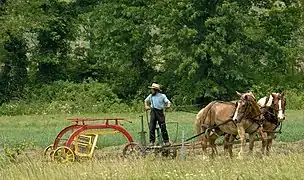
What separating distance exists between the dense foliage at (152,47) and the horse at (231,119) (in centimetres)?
1697

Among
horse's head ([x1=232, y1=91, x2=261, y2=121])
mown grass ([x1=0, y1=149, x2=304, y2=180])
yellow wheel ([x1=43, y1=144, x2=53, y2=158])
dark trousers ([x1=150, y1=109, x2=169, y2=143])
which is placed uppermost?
horse's head ([x1=232, y1=91, x2=261, y2=121])

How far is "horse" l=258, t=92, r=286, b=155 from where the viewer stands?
16906 mm

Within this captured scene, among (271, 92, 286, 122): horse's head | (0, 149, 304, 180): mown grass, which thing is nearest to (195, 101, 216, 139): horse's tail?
(271, 92, 286, 122): horse's head

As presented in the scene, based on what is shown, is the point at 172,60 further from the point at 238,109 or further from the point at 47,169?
the point at 47,169

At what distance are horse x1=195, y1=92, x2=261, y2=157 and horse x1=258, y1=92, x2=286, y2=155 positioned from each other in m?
0.71

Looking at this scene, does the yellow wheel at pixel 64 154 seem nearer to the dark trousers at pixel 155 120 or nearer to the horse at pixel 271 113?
the dark trousers at pixel 155 120

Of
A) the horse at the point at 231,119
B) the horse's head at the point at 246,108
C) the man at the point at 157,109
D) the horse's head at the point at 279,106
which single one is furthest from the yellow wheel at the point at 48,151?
the horse's head at the point at 279,106

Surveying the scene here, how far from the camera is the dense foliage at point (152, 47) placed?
115 feet

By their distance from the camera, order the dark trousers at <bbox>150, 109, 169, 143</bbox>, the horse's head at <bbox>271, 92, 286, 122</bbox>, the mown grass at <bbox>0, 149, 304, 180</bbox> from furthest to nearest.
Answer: the dark trousers at <bbox>150, 109, 169, 143</bbox> < the horse's head at <bbox>271, 92, 286, 122</bbox> < the mown grass at <bbox>0, 149, 304, 180</bbox>

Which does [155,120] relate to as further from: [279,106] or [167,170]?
[167,170]

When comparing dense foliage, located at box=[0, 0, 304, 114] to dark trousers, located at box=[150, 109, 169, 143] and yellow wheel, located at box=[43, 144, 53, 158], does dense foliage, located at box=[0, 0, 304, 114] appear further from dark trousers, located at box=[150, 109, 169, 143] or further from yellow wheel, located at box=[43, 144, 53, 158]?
yellow wheel, located at box=[43, 144, 53, 158]

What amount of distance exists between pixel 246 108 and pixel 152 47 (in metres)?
23.3

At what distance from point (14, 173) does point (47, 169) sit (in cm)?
59

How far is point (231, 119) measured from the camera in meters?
16.3
